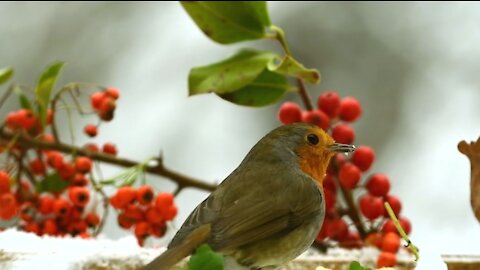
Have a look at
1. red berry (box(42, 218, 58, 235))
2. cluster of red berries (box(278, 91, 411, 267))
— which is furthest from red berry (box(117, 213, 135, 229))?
cluster of red berries (box(278, 91, 411, 267))

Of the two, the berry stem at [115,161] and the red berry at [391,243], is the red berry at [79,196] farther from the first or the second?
the red berry at [391,243]

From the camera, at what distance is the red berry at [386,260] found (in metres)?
1.14

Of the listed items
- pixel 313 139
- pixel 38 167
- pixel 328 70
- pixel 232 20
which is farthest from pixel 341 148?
pixel 328 70

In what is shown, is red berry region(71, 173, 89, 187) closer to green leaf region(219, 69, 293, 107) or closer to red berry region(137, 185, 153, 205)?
red berry region(137, 185, 153, 205)

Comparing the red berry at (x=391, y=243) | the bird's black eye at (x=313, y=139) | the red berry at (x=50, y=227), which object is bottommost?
the red berry at (x=50, y=227)

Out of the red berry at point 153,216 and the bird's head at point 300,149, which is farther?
the red berry at point 153,216

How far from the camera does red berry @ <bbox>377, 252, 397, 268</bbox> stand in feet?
3.75

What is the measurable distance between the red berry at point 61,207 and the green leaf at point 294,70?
398 millimetres

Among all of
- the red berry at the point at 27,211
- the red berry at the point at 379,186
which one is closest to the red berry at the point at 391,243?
the red berry at the point at 379,186

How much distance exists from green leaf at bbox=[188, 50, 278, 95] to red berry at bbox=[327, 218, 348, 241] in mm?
235

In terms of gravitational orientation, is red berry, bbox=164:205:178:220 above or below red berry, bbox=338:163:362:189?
below

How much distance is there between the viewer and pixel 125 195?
1.27 metres

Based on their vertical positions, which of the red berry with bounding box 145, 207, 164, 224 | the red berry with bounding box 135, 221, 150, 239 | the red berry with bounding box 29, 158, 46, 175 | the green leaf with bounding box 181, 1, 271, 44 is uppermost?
the green leaf with bounding box 181, 1, 271, 44

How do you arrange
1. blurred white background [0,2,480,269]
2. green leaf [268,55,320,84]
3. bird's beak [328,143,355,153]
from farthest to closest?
1. blurred white background [0,2,480,269]
2. green leaf [268,55,320,84]
3. bird's beak [328,143,355,153]
